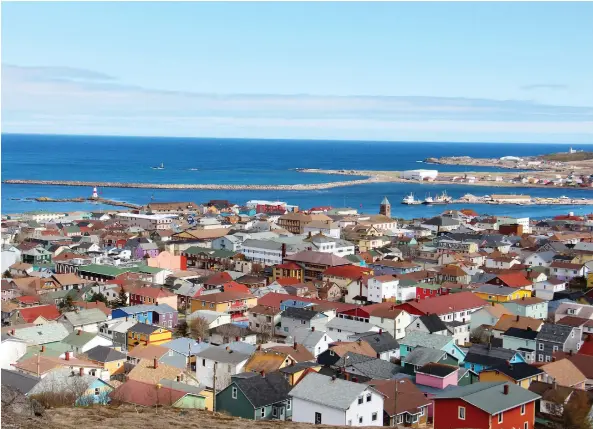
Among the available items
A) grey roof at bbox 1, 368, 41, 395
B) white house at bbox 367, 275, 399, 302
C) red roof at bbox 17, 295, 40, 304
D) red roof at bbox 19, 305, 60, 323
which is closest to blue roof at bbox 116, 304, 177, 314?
red roof at bbox 19, 305, 60, 323

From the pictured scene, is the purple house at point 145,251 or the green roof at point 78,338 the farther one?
the purple house at point 145,251

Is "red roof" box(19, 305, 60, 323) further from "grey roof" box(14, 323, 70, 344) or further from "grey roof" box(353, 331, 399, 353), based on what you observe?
"grey roof" box(353, 331, 399, 353)

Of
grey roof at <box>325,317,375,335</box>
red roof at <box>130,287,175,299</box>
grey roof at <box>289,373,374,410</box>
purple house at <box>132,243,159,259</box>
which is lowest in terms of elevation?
purple house at <box>132,243,159,259</box>

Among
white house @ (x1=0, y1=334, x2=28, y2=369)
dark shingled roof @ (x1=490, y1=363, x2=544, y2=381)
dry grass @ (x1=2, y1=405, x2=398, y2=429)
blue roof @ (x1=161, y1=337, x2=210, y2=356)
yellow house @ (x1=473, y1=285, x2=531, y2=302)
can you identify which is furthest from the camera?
yellow house @ (x1=473, y1=285, x2=531, y2=302)

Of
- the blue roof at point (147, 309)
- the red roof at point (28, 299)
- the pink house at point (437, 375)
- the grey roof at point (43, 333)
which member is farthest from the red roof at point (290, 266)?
the pink house at point (437, 375)

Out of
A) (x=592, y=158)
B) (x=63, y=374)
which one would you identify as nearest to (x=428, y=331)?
(x=63, y=374)

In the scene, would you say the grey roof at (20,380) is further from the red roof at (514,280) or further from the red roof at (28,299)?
the red roof at (514,280)

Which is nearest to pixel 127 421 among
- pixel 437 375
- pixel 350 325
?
pixel 437 375
